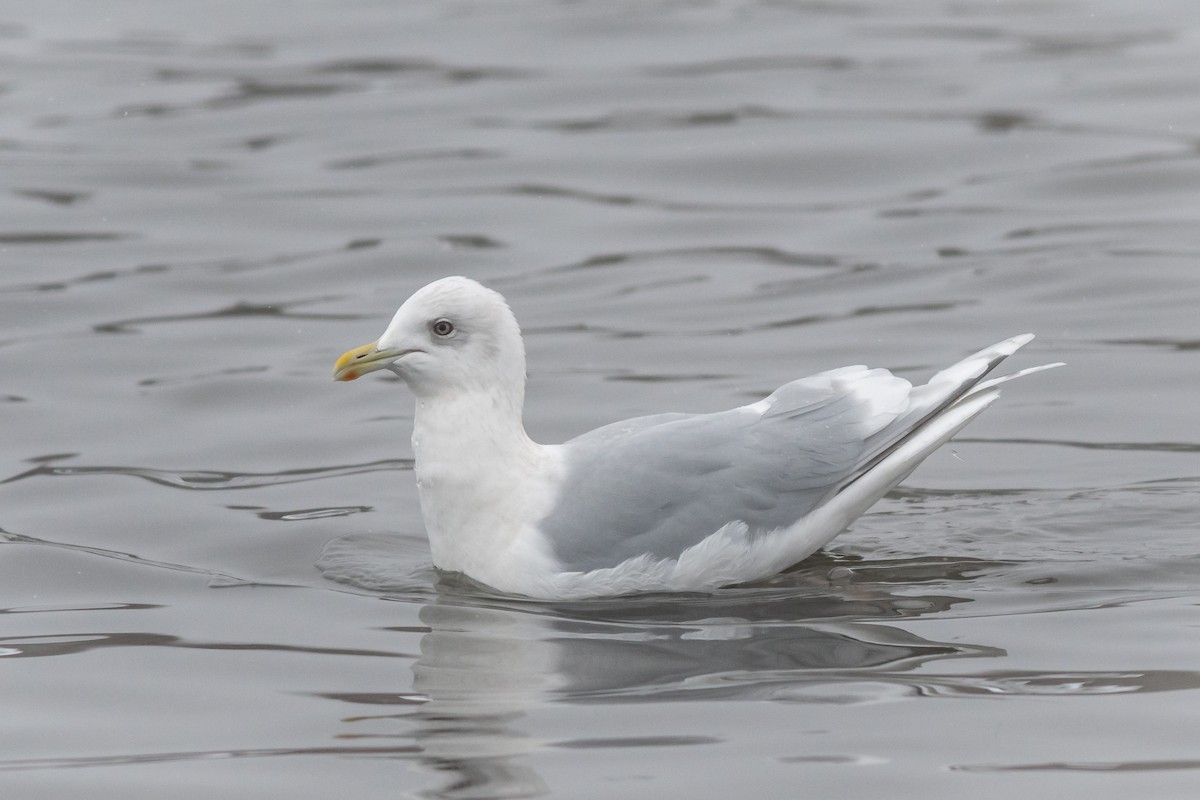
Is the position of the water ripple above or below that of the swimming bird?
below

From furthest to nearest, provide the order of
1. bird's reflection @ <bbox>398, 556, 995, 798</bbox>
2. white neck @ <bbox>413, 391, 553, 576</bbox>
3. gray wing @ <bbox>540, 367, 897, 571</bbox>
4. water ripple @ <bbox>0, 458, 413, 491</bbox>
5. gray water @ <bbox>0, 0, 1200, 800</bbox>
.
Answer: water ripple @ <bbox>0, 458, 413, 491</bbox> → white neck @ <bbox>413, 391, 553, 576</bbox> → gray wing @ <bbox>540, 367, 897, 571</bbox> → gray water @ <bbox>0, 0, 1200, 800</bbox> → bird's reflection @ <bbox>398, 556, 995, 798</bbox>

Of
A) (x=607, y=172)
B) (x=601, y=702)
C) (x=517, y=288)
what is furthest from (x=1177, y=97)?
(x=601, y=702)

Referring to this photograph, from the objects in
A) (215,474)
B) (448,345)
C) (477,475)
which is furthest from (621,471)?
(215,474)

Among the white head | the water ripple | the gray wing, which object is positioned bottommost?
the water ripple

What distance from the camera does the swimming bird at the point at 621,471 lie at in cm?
710

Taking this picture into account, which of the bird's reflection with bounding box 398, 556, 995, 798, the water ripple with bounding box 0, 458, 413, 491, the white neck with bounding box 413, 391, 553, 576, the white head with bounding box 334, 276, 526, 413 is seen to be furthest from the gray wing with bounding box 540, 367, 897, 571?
the water ripple with bounding box 0, 458, 413, 491

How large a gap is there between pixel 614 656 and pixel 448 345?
1.46 m

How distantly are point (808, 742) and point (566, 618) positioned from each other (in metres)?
1.55

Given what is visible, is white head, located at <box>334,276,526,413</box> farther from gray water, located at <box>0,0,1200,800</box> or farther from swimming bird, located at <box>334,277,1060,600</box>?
gray water, located at <box>0,0,1200,800</box>

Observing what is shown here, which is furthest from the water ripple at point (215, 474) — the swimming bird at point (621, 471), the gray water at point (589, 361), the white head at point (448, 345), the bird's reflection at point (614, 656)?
the bird's reflection at point (614, 656)

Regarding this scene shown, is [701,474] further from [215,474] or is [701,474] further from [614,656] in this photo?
[215,474]

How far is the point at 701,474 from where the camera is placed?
23.6ft

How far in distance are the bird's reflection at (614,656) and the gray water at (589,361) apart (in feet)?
0.08

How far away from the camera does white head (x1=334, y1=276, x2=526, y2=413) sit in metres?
7.18
